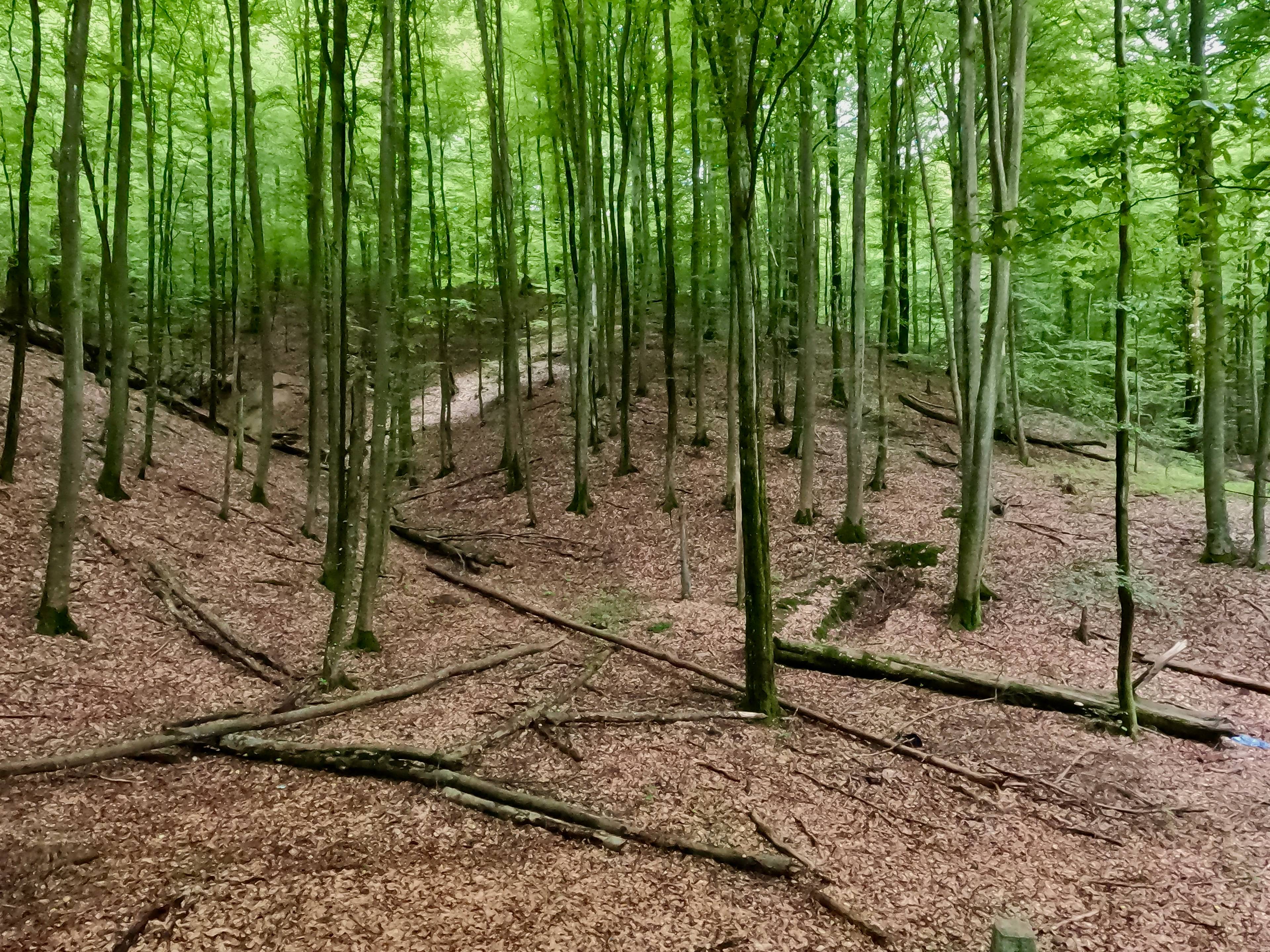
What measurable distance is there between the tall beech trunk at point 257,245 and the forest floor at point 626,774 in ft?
4.75

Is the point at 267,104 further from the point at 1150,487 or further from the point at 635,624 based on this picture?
the point at 1150,487

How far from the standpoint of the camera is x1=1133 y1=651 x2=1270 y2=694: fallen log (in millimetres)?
6895

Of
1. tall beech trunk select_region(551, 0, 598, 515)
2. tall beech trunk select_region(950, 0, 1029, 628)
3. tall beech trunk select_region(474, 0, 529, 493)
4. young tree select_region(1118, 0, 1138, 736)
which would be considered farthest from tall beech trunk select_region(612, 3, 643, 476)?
young tree select_region(1118, 0, 1138, 736)

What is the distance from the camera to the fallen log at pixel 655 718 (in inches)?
243

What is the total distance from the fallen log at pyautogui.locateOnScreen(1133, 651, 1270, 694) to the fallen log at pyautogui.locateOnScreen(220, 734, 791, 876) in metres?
5.54

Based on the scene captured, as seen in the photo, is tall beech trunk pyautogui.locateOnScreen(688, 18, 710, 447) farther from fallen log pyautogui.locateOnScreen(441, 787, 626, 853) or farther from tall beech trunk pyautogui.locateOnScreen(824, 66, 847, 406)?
fallen log pyautogui.locateOnScreen(441, 787, 626, 853)

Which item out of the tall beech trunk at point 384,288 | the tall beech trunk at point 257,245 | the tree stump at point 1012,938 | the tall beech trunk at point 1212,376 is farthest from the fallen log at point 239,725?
the tall beech trunk at point 1212,376

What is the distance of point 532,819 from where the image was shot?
468cm

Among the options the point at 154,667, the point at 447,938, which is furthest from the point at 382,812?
the point at 154,667

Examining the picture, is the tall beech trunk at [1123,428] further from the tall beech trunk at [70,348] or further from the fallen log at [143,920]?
the tall beech trunk at [70,348]

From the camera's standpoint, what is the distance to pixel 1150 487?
1400cm

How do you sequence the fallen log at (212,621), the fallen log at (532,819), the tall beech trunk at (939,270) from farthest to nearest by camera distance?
the tall beech trunk at (939,270) < the fallen log at (212,621) < the fallen log at (532,819)

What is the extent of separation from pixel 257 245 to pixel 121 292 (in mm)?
2073

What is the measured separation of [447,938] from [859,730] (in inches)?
152
